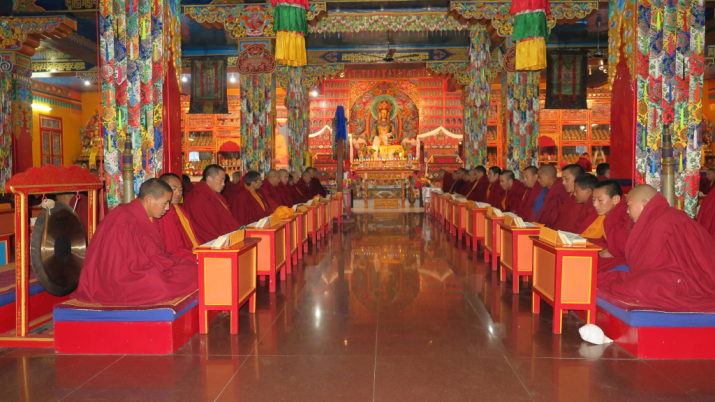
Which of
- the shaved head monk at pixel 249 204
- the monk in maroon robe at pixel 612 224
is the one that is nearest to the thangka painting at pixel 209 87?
the shaved head monk at pixel 249 204

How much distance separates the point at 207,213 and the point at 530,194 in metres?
4.26

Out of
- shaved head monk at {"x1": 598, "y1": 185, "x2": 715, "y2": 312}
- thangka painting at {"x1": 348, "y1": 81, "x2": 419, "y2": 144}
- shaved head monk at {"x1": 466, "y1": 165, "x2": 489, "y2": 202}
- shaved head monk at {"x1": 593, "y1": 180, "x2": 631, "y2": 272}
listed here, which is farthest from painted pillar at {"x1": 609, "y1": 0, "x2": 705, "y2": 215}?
thangka painting at {"x1": 348, "y1": 81, "x2": 419, "y2": 144}

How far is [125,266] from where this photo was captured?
3.54 metres

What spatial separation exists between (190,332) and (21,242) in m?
1.30

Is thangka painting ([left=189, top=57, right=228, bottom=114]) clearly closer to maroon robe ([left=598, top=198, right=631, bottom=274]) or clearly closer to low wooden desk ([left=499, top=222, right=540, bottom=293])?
low wooden desk ([left=499, top=222, right=540, bottom=293])

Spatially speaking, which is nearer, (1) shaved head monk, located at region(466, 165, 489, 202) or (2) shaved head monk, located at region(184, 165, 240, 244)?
(2) shaved head monk, located at region(184, 165, 240, 244)

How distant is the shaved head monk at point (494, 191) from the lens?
29.0 ft

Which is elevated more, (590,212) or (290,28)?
(290,28)

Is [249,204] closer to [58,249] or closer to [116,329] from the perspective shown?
[58,249]

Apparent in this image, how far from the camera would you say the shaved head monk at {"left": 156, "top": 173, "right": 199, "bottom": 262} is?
14.6 feet

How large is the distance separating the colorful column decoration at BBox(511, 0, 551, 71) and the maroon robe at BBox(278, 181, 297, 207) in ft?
15.9

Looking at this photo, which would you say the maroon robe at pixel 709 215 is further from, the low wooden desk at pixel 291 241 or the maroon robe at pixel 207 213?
the maroon robe at pixel 207 213

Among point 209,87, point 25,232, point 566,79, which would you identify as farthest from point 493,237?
point 209,87

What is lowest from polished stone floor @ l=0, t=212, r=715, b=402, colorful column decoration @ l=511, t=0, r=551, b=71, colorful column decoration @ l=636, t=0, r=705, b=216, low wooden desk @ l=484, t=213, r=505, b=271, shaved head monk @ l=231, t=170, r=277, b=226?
polished stone floor @ l=0, t=212, r=715, b=402
